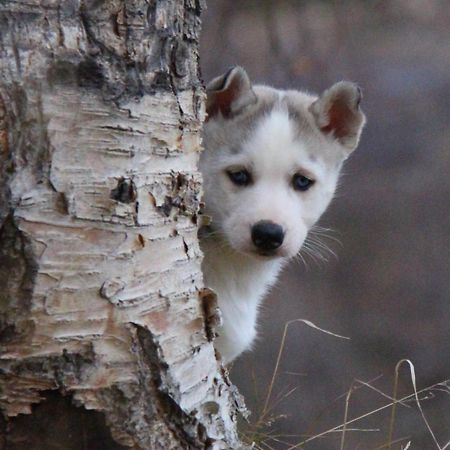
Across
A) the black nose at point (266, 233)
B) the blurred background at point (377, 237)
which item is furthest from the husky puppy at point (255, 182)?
the blurred background at point (377, 237)

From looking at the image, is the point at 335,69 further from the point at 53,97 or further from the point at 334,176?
the point at 53,97

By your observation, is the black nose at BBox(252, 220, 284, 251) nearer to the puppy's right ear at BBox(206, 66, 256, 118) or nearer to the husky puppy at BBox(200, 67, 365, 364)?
the husky puppy at BBox(200, 67, 365, 364)

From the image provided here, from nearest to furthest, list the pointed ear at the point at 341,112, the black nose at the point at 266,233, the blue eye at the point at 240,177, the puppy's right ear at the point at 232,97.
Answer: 1. the black nose at the point at 266,233
2. the blue eye at the point at 240,177
3. the puppy's right ear at the point at 232,97
4. the pointed ear at the point at 341,112

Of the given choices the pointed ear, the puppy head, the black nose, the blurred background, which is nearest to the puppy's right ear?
the puppy head

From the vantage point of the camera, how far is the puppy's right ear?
3756 millimetres

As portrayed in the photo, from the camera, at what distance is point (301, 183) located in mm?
3699

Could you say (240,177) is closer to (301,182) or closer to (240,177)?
(240,177)

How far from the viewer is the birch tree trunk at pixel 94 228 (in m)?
2.27

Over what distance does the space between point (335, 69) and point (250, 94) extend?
3503 millimetres

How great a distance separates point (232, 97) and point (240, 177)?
376 millimetres

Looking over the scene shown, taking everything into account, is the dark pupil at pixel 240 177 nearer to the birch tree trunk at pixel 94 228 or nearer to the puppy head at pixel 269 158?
the puppy head at pixel 269 158

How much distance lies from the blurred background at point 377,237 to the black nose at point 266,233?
3739 mm

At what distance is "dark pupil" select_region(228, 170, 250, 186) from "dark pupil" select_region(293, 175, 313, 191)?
184 mm

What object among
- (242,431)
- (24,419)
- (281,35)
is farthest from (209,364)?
(281,35)
